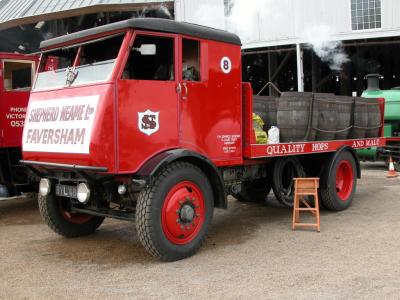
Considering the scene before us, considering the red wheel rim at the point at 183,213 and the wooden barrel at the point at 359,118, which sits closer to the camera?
the red wheel rim at the point at 183,213

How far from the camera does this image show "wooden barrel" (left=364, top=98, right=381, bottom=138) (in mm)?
8461

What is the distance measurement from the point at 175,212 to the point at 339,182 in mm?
3990

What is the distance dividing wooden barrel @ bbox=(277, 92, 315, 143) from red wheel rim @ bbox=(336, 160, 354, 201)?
1.18 metres

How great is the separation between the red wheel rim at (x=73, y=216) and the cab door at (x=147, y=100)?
183cm

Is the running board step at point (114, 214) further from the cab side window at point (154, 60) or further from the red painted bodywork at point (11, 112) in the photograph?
the red painted bodywork at point (11, 112)

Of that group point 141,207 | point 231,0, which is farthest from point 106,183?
point 231,0

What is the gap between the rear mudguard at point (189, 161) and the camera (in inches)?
191

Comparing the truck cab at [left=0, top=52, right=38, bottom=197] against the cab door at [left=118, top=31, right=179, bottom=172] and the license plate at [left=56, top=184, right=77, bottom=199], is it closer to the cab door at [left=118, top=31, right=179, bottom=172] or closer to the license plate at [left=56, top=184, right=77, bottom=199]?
the license plate at [left=56, top=184, right=77, bottom=199]

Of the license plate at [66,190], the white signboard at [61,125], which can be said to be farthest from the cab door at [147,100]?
the license plate at [66,190]

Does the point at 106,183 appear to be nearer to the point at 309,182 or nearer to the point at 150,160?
the point at 150,160

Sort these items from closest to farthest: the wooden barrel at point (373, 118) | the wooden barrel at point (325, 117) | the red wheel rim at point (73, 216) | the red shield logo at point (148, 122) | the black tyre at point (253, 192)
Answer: the red shield logo at point (148, 122) < the red wheel rim at point (73, 216) < the wooden barrel at point (325, 117) < the black tyre at point (253, 192) < the wooden barrel at point (373, 118)

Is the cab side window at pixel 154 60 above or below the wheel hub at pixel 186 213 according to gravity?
above

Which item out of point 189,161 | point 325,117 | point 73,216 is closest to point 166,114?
point 189,161

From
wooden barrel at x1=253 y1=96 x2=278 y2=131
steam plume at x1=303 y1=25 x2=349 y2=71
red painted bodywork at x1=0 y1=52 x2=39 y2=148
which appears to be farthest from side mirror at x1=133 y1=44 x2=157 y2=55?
steam plume at x1=303 y1=25 x2=349 y2=71
